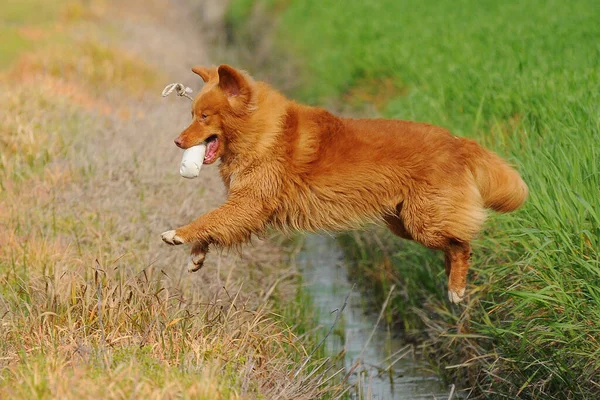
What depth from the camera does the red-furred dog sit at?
6.00 m

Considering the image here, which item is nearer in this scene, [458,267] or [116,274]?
[458,267]

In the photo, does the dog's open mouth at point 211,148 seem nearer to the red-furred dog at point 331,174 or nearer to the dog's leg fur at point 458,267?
the red-furred dog at point 331,174

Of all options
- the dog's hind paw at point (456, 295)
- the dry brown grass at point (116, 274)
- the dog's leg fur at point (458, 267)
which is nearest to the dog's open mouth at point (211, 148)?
the dry brown grass at point (116, 274)

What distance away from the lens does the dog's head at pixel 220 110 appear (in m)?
5.94

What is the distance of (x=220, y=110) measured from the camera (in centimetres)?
598

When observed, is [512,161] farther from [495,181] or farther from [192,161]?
[192,161]

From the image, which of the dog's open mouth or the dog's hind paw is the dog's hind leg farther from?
the dog's open mouth

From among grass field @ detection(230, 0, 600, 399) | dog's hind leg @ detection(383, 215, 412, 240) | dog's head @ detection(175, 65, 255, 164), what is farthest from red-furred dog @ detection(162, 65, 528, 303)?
grass field @ detection(230, 0, 600, 399)

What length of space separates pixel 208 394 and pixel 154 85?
10.3 m

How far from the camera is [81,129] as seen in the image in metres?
9.83

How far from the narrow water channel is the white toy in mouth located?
1.15 meters

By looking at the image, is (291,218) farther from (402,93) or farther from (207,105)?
(402,93)

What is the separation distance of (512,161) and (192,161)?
2.63m

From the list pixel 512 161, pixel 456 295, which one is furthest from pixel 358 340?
pixel 456 295
